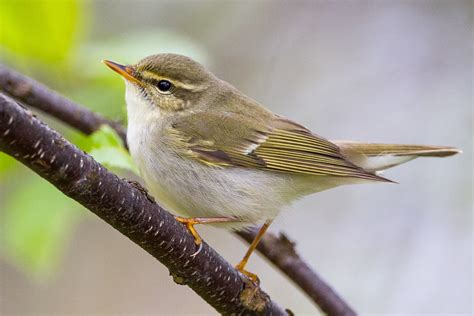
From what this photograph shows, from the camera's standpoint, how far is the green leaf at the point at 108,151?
108 inches

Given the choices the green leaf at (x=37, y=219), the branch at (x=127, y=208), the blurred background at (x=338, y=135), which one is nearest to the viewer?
the branch at (x=127, y=208)

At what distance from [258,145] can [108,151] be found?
1.14 meters

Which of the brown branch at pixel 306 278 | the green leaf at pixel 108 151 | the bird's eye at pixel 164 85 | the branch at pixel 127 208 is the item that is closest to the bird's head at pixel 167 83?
the bird's eye at pixel 164 85

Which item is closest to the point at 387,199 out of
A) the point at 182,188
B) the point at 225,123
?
the point at 225,123

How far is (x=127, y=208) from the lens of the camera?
218cm

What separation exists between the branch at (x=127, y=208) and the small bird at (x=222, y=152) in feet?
1.23

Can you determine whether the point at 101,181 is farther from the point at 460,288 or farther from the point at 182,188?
the point at 460,288

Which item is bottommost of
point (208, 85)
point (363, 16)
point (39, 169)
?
point (39, 169)

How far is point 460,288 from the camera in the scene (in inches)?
225

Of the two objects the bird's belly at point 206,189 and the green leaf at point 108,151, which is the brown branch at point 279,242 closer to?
the bird's belly at point 206,189

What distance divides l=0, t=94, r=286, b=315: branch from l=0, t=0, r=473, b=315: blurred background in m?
1.39

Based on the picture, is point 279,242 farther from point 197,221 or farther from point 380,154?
point 380,154

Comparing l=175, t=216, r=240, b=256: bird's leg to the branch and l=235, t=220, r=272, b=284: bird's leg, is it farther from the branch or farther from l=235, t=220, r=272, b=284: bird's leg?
l=235, t=220, r=272, b=284: bird's leg

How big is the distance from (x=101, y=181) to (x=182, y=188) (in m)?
1.33
